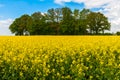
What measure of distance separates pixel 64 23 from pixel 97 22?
9.96 metres

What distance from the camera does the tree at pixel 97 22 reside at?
272ft

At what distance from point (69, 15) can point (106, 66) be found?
237 ft

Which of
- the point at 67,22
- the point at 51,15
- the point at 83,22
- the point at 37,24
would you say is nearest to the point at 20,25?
the point at 51,15

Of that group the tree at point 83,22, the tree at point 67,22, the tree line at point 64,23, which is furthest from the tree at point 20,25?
the tree at point 83,22

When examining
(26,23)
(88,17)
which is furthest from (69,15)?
(26,23)

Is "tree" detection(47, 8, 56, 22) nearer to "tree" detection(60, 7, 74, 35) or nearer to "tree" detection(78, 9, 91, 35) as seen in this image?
"tree" detection(60, 7, 74, 35)

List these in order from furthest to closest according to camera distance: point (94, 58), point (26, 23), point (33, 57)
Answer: point (26, 23) → point (94, 58) → point (33, 57)

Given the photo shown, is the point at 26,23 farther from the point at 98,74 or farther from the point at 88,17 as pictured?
the point at 98,74

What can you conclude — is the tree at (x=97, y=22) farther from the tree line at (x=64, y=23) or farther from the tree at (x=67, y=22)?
the tree at (x=67, y=22)

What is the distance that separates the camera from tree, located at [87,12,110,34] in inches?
3265

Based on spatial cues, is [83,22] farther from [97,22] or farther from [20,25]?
[20,25]

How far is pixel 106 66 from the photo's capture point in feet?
29.7

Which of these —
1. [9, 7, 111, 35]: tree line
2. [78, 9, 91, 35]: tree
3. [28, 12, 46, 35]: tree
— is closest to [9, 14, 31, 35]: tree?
[9, 7, 111, 35]: tree line

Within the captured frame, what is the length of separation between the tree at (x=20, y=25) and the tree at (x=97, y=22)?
52.1ft
